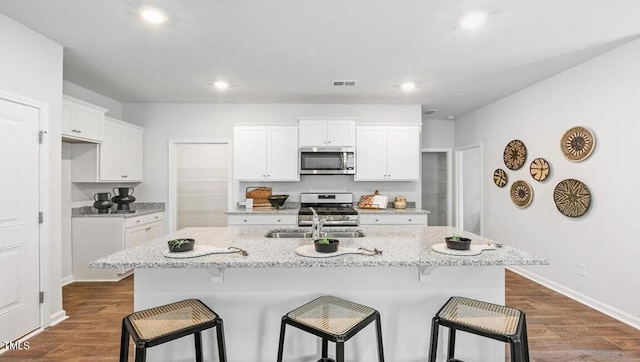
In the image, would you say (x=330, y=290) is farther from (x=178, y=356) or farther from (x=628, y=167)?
(x=628, y=167)

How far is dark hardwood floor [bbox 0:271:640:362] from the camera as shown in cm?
231

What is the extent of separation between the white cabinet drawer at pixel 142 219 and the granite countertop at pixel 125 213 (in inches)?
1.9

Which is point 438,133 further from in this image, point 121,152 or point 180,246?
point 180,246

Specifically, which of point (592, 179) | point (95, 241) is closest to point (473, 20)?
point (592, 179)

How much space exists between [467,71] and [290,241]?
2.75 m

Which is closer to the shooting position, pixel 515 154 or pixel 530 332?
pixel 530 332

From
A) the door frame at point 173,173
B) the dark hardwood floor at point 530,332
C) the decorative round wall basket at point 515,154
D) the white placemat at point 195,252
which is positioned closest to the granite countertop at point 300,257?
the white placemat at point 195,252

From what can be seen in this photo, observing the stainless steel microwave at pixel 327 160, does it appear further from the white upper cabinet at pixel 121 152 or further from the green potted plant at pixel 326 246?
the green potted plant at pixel 326 246

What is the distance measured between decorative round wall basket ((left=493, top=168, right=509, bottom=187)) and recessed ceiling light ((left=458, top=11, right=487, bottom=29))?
2777 mm

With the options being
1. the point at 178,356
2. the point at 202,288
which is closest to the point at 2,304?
the point at 178,356

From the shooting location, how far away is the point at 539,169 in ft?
12.7

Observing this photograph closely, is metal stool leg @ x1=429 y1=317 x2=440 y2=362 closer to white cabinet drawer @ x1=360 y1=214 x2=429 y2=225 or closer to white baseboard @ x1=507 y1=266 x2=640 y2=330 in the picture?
white baseboard @ x1=507 y1=266 x2=640 y2=330

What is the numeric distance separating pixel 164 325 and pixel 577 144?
13.3 feet

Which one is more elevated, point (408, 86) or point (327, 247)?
point (408, 86)
